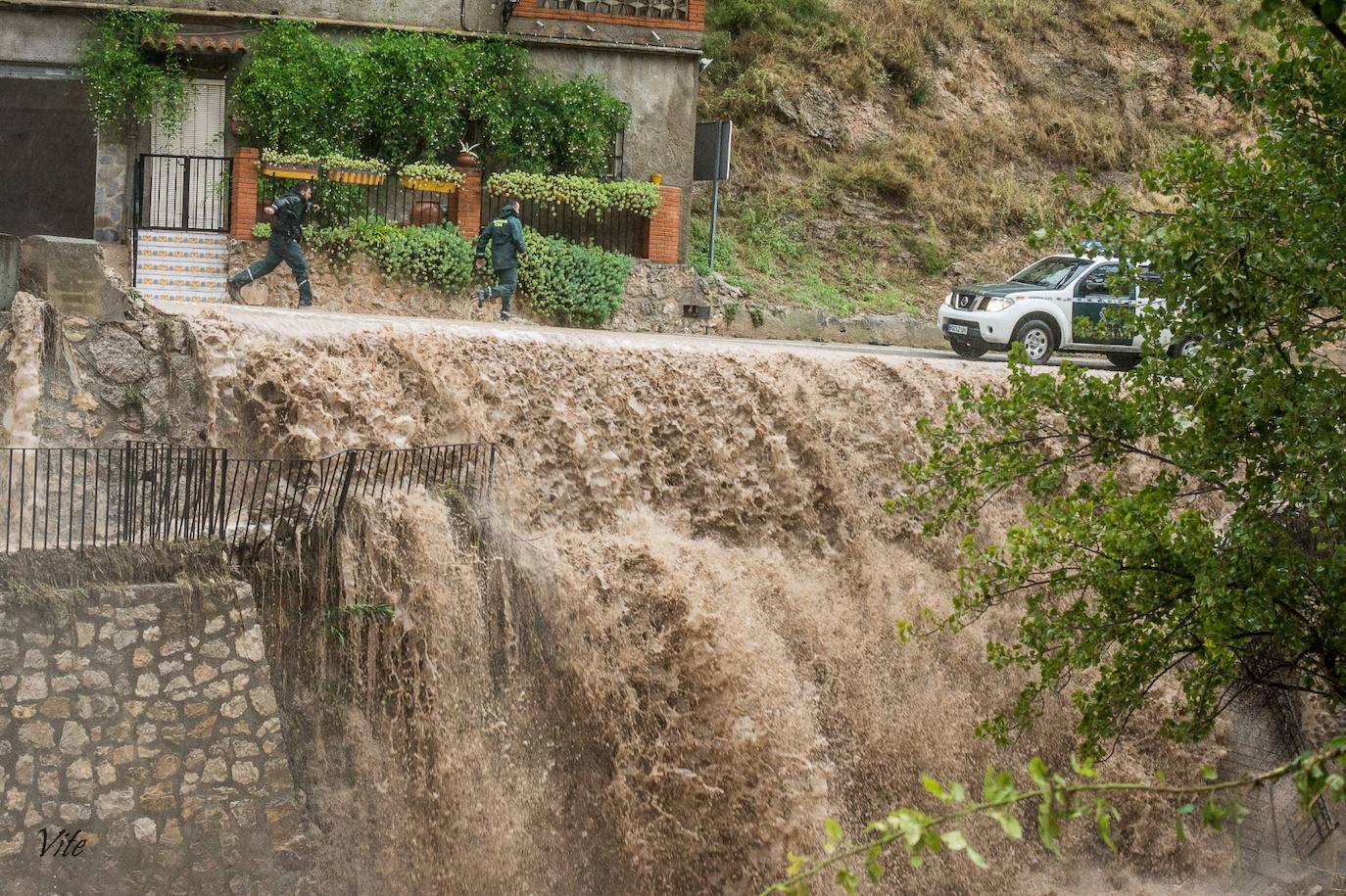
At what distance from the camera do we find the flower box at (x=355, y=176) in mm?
18500

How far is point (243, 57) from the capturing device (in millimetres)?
19250

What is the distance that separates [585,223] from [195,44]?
565 cm

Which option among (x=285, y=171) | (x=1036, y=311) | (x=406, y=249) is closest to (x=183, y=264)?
(x=285, y=171)

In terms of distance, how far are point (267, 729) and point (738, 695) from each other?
12.8 ft

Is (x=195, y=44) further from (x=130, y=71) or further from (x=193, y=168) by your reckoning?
(x=193, y=168)

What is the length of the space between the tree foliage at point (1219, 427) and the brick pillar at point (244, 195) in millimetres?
11791

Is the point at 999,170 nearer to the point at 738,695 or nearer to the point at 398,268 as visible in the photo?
the point at 398,268

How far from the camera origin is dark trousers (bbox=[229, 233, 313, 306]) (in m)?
15.7

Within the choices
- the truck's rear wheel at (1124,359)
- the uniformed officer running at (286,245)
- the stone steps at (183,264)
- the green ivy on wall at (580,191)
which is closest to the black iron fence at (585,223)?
the green ivy on wall at (580,191)

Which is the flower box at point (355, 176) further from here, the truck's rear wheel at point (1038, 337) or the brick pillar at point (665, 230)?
the truck's rear wheel at point (1038, 337)

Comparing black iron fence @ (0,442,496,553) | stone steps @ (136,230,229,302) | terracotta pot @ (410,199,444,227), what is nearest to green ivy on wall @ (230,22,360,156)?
terracotta pot @ (410,199,444,227)

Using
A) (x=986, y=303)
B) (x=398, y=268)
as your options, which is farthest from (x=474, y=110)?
(x=986, y=303)

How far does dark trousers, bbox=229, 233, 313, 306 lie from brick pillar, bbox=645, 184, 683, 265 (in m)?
5.88

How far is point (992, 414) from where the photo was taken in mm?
9227
